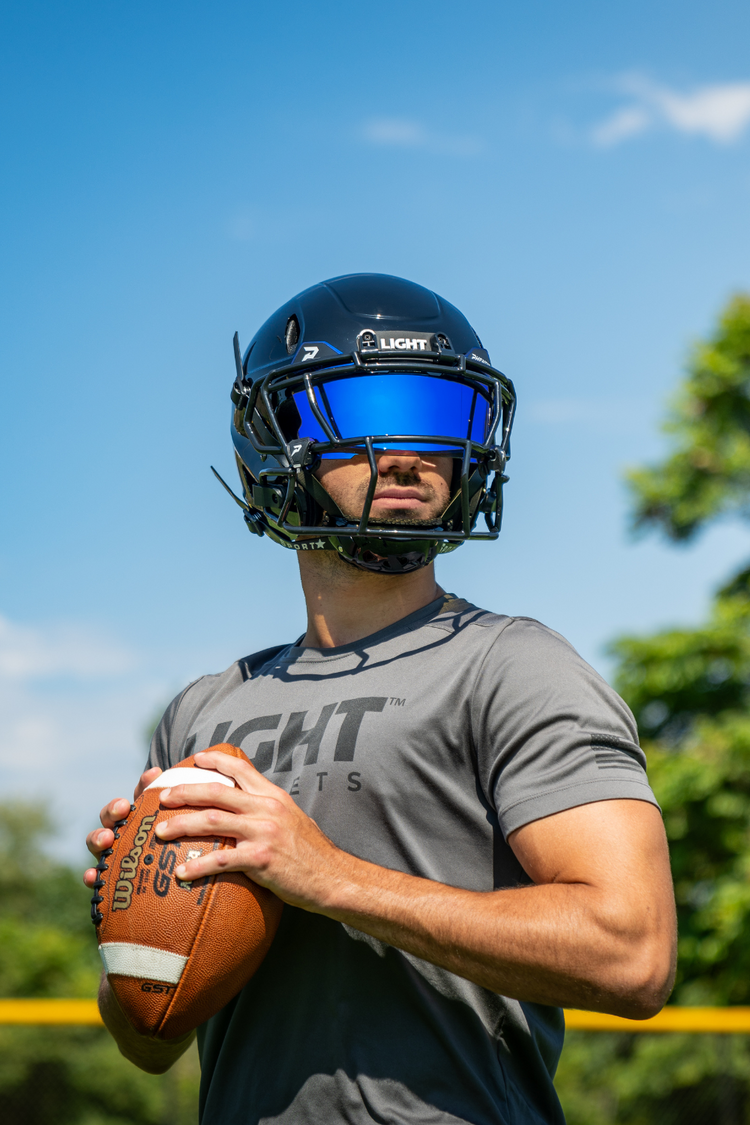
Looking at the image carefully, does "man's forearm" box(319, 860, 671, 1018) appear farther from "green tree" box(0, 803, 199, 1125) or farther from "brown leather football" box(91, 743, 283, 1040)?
"green tree" box(0, 803, 199, 1125)

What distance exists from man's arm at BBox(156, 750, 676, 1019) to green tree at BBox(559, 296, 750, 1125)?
7.12m

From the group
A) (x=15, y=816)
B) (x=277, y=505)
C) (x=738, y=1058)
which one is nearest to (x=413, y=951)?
(x=277, y=505)

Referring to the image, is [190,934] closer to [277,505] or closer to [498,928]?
[498,928]

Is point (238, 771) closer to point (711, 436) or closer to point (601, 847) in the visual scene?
point (601, 847)

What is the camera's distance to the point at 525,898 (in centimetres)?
175

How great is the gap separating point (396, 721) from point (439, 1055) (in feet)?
2.04

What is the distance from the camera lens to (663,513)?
49.9 feet

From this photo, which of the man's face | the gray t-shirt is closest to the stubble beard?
the man's face

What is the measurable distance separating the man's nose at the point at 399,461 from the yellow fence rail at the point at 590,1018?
494 cm

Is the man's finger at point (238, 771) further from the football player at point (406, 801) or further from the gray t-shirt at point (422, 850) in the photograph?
the gray t-shirt at point (422, 850)

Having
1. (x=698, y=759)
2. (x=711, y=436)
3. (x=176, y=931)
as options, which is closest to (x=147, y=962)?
(x=176, y=931)

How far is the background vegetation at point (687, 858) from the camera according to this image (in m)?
8.48

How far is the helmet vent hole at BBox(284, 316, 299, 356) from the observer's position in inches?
102

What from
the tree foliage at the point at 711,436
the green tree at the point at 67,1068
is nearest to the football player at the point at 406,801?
the green tree at the point at 67,1068
